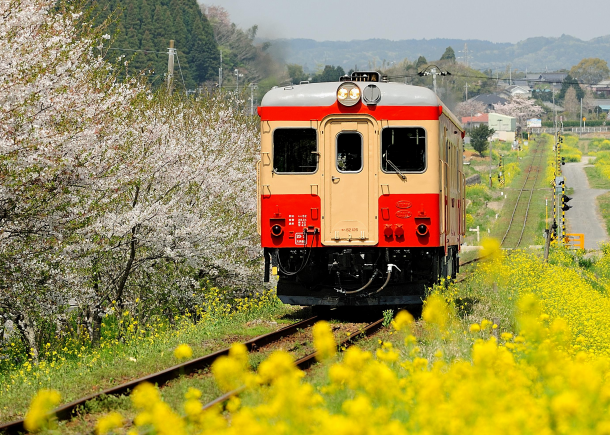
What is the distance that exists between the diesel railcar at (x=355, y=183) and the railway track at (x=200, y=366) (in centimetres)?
91

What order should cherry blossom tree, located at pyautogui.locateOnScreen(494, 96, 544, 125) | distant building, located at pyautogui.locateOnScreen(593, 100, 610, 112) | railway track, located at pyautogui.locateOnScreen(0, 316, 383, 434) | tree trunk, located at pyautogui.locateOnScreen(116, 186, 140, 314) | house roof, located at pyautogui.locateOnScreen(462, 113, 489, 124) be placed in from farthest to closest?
distant building, located at pyautogui.locateOnScreen(593, 100, 610, 112), cherry blossom tree, located at pyautogui.locateOnScreen(494, 96, 544, 125), house roof, located at pyautogui.locateOnScreen(462, 113, 489, 124), tree trunk, located at pyautogui.locateOnScreen(116, 186, 140, 314), railway track, located at pyautogui.locateOnScreen(0, 316, 383, 434)

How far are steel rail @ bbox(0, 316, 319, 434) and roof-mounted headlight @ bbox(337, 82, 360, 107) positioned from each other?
327 cm

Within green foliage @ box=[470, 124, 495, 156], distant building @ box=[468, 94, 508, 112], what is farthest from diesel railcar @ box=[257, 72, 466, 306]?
distant building @ box=[468, 94, 508, 112]

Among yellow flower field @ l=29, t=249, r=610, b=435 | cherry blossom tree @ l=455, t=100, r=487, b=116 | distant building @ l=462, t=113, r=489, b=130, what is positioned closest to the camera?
yellow flower field @ l=29, t=249, r=610, b=435

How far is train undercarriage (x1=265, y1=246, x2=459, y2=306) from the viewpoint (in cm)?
1255

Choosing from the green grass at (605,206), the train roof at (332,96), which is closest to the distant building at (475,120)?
the green grass at (605,206)

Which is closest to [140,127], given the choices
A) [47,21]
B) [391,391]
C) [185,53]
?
[47,21]

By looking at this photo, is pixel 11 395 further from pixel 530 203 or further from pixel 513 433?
pixel 530 203

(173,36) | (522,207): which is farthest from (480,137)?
(522,207)

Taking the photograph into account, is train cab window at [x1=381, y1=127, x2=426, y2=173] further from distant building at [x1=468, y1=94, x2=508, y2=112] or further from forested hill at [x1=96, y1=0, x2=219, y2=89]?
distant building at [x1=468, y1=94, x2=508, y2=112]

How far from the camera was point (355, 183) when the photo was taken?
12469 millimetres

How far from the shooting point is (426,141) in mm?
12359

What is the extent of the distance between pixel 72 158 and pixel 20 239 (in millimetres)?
1422

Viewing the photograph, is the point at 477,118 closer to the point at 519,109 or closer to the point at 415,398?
the point at 519,109
